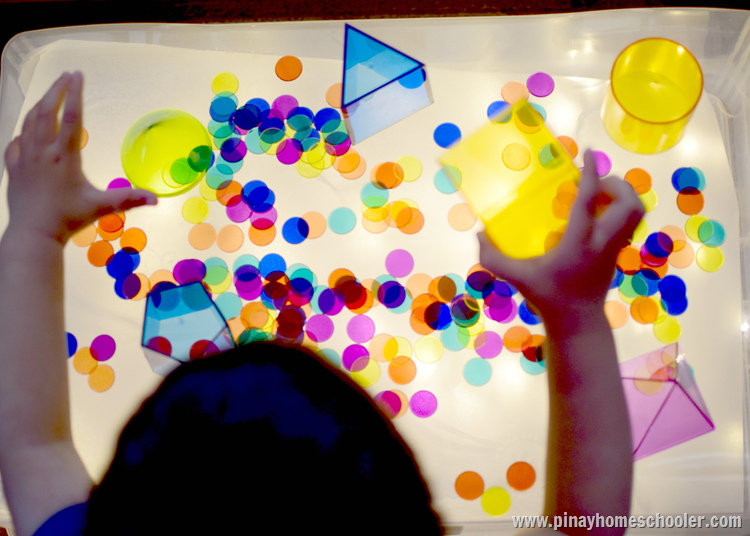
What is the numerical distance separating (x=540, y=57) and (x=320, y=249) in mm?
362

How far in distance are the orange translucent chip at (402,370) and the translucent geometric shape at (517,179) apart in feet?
0.54

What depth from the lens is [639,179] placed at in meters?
0.54

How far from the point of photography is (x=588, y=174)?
1.38 ft

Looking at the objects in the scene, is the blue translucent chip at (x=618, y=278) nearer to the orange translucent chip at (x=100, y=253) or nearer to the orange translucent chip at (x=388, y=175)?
the orange translucent chip at (x=388, y=175)

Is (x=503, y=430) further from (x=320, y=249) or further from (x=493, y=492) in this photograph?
(x=320, y=249)

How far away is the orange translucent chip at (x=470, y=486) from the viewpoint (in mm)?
499

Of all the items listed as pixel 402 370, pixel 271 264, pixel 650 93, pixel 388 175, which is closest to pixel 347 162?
pixel 388 175

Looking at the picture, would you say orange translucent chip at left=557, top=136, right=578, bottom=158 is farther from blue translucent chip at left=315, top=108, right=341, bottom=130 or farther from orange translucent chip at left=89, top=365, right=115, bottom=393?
orange translucent chip at left=89, top=365, right=115, bottom=393

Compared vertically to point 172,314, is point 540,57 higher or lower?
higher

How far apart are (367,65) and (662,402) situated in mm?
515

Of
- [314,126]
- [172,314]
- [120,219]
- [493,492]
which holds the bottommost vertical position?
[493,492]

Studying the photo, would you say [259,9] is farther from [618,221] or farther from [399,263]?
[618,221]

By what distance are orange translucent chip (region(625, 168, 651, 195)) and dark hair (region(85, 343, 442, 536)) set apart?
437mm

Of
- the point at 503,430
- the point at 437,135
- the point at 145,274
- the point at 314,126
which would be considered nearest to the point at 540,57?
the point at 437,135
